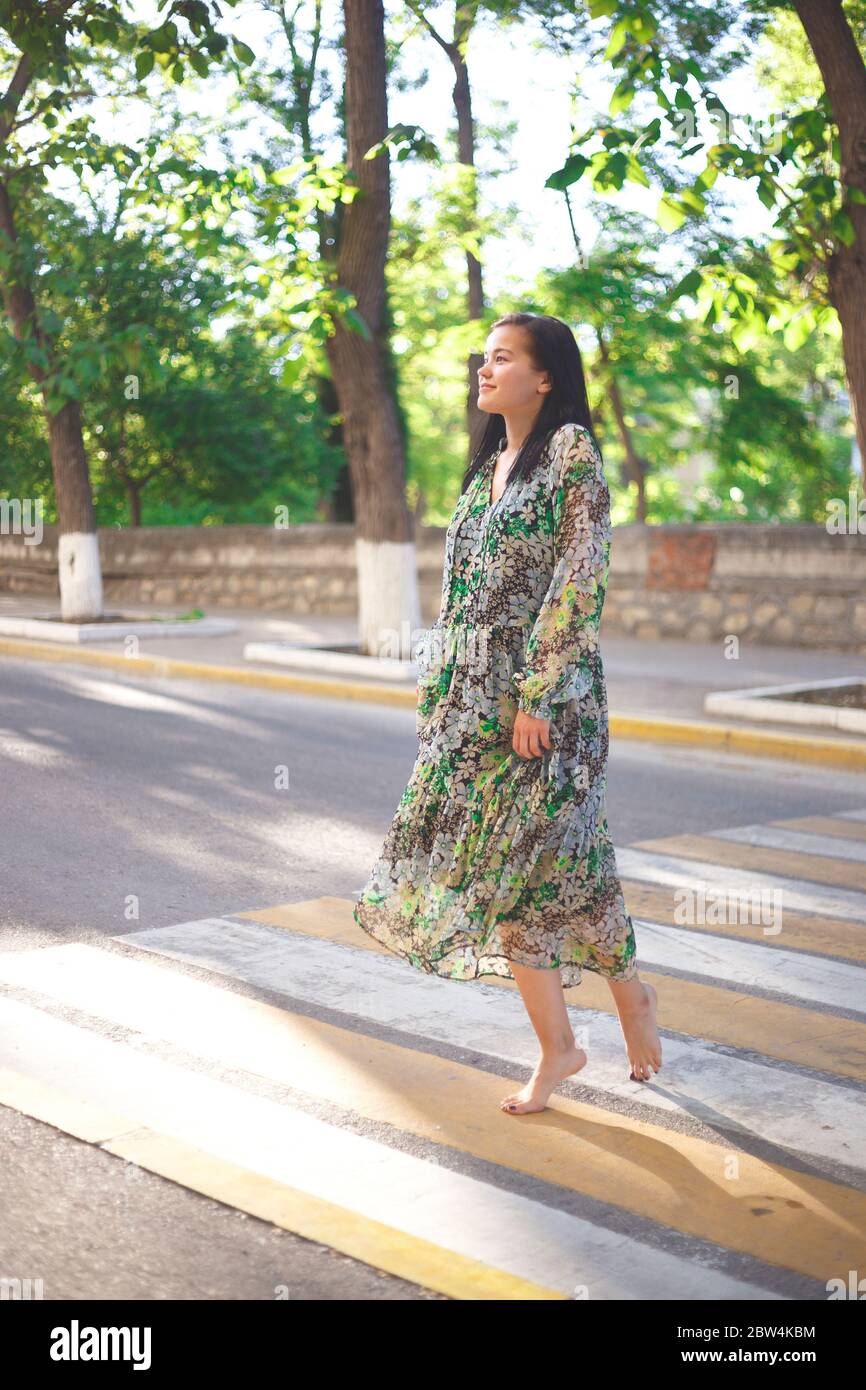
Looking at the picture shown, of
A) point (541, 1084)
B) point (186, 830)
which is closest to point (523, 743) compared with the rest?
point (541, 1084)

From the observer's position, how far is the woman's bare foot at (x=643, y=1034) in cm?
429

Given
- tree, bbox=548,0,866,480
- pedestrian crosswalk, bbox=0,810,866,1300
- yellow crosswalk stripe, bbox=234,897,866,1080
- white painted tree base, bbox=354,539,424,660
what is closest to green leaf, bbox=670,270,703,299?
tree, bbox=548,0,866,480

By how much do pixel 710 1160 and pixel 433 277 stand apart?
31.1 metres

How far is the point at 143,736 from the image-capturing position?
1085cm

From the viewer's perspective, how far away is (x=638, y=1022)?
429cm

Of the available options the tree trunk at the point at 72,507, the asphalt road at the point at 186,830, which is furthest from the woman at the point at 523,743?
the tree trunk at the point at 72,507

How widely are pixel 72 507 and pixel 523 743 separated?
635 inches

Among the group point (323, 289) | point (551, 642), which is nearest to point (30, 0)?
point (323, 289)

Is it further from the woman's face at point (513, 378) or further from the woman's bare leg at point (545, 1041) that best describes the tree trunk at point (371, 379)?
the woman's bare leg at point (545, 1041)

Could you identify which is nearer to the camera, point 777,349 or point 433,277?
point 433,277

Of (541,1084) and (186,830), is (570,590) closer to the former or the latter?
(541,1084)

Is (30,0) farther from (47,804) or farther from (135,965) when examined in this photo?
(135,965)

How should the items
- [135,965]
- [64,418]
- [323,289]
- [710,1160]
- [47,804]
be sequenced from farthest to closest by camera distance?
[64,418] < [323,289] < [47,804] < [135,965] < [710,1160]

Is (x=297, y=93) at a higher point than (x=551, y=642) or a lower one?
higher
